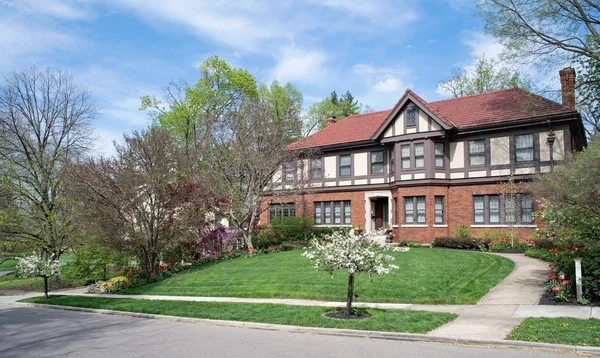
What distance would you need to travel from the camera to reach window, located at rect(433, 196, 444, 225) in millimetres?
26219

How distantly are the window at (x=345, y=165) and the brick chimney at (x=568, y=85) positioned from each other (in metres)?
12.8

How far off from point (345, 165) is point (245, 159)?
895 centimetres

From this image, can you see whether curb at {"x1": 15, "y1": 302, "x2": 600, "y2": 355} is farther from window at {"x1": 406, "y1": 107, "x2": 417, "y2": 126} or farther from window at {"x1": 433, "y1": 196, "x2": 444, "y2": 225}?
window at {"x1": 406, "y1": 107, "x2": 417, "y2": 126}

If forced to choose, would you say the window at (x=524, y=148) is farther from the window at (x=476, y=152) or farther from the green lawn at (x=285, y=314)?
the green lawn at (x=285, y=314)

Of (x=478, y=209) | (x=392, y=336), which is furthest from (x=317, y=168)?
(x=392, y=336)

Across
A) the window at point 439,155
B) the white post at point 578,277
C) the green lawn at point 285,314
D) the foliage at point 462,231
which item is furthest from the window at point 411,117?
the green lawn at point 285,314

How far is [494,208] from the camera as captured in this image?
25.4 meters

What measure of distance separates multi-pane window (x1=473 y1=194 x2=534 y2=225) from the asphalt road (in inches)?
682

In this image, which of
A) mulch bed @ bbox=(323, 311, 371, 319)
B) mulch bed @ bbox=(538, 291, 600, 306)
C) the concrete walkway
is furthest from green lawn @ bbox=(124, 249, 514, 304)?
mulch bed @ bbox=(323, 311, 371, 319)

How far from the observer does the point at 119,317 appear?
1412 centimetres

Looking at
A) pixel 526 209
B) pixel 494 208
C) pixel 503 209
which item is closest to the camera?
pixel 526 209

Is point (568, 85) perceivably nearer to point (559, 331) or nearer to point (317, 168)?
point (317, 168)

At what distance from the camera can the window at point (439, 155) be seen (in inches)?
1044

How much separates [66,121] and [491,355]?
95.7 ft
